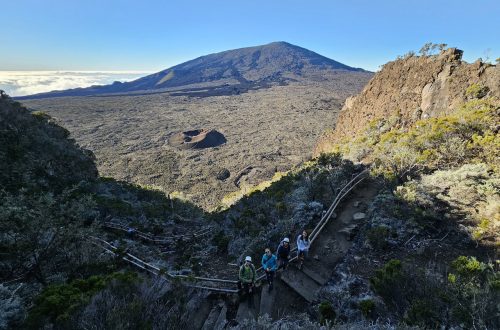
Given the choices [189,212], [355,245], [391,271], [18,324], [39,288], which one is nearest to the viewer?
[18,324]

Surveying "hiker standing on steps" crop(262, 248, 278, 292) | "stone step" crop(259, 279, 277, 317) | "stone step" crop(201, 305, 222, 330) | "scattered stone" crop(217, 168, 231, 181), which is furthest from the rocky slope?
"scattered stone" crop(217, 168, 231, 181)

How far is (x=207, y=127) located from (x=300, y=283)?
65251 millimetres

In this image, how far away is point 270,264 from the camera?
25.2ft

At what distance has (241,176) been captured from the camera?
39.8m

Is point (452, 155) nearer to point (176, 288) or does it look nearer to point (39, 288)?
point (176, 288)

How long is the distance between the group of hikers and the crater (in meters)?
48.1

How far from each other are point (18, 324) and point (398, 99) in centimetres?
2179

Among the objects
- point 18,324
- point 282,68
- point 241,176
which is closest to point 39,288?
point 18,324

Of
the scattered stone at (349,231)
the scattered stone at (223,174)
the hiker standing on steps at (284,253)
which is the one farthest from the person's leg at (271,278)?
the scattered stone at (223,174)

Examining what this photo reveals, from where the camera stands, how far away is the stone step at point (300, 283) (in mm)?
7508

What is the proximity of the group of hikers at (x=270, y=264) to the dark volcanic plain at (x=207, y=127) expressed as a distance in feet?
75.7

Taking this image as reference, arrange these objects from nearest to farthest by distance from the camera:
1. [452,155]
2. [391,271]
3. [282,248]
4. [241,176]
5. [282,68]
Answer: [391,271] → [282,248] → [452,155] → [241,176] → [282,68]

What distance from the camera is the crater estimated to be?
55531mm

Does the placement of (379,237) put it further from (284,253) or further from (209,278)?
(209,278)
